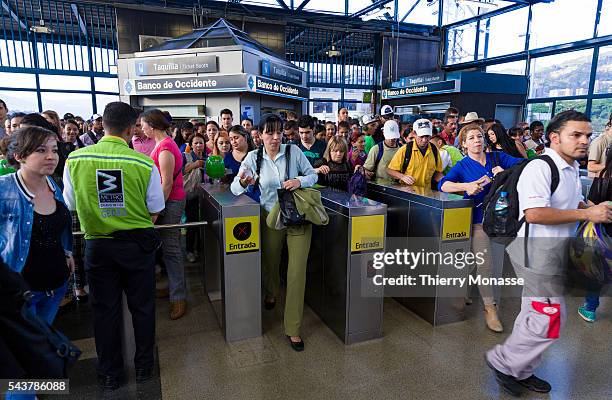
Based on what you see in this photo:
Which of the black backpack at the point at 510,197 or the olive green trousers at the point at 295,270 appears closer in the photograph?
the black backpack at the point at 510,197

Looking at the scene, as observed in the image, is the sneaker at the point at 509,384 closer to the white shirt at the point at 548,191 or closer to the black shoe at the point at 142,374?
the white shirt at the point at 548,191

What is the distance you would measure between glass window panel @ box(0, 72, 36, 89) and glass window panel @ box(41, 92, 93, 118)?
0.38 metres

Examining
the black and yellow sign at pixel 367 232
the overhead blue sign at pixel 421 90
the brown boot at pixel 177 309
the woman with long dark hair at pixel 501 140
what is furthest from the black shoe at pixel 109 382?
the overhead blue sign at pixel 421 90


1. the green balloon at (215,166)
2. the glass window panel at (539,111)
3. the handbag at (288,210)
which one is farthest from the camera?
the glass window panel at (539,111)

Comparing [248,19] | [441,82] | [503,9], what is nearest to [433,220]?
[441,82]

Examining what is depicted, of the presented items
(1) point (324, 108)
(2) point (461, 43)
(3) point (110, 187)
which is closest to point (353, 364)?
(3) point (110, 187)

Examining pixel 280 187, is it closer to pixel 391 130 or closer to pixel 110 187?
pixel 110 187

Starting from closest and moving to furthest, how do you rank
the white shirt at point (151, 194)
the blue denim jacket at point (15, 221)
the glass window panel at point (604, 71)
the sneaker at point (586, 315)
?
the blue denim jacket at point (15, 221) → the white shirt at point (151, 194) → the sneaker at point (586, 315) → the glass window panel at point (604, 71)

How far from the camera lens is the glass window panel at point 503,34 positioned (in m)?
12.4

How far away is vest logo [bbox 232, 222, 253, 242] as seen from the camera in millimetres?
2523

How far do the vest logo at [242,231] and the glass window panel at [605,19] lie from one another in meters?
11.4

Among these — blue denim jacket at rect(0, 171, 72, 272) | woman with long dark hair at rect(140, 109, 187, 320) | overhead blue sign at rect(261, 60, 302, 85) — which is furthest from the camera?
overhead blue sign at rect(261, 60, 302, 85)

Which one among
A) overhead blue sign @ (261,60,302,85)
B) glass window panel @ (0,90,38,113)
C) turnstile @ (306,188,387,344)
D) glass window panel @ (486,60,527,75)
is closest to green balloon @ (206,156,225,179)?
turnstile @ (306,188,387,344)

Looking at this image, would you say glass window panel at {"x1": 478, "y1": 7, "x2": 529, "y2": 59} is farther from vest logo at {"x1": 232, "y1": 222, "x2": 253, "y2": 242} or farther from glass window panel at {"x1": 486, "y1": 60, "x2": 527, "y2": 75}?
vest logo at {"x1": 232, "y1": 222, "x2": 253, "y2": 242}
